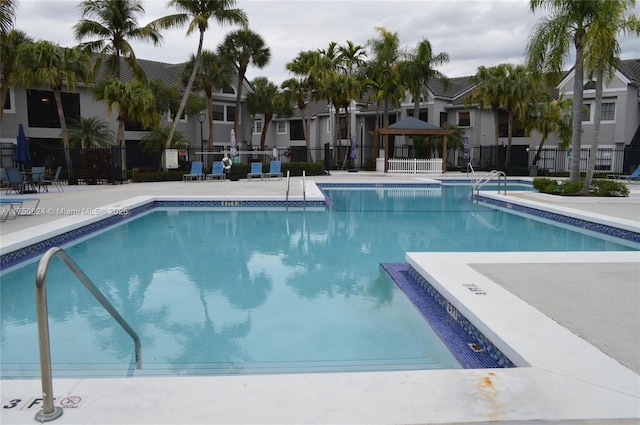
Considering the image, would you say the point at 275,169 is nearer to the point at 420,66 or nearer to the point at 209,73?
the point at 209,73

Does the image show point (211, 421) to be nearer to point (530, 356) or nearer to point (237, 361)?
point (237, 361)

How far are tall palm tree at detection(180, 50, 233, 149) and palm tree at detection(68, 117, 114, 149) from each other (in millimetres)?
6279

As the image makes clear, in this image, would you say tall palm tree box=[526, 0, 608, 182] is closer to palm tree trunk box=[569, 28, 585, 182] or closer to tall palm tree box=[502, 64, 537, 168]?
palm tree trunk box=[569, 28, 585, 182]

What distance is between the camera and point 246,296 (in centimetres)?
624

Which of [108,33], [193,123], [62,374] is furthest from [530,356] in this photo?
[193,123]

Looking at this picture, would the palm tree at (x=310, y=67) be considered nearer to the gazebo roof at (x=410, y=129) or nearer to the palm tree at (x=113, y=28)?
the gazebo roof at (x=410, y=129)

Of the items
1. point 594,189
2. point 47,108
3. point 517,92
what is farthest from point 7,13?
point 517,92

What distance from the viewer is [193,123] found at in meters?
31.7

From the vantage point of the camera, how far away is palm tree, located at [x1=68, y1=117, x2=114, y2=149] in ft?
75.4

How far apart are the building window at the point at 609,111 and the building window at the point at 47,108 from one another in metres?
28.1

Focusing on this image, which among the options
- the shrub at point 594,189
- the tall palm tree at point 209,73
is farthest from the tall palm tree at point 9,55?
the shrub at point 594,189

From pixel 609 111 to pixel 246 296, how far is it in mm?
28235

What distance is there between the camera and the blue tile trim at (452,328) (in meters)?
3.96

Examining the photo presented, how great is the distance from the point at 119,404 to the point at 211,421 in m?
0.58
